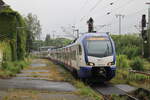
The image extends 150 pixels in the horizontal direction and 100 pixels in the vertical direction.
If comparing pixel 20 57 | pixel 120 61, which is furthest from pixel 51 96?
pixel 20 57

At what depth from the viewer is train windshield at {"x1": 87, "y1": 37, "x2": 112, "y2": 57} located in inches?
748

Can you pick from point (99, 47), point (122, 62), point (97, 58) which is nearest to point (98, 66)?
point (97, 58)

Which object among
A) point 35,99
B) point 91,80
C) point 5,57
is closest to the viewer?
point 35,99

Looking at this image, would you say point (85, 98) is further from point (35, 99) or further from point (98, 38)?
point (98, 38)

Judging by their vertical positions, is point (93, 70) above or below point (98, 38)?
below

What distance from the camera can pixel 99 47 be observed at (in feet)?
63.4

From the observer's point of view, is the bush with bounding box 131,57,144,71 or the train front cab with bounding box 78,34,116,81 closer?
the train front cab with bounding box 78,34,116,81

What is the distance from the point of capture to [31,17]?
91125 millimetres

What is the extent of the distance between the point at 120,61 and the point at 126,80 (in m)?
9.20

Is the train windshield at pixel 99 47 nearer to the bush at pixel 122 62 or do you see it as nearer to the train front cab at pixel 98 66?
the train front cab at pixel 98 66

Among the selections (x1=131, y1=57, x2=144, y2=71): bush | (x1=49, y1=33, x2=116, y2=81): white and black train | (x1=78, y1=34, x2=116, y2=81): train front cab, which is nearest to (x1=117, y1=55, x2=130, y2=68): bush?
(x1=131, y1=57, x2=144, y2=71): bush

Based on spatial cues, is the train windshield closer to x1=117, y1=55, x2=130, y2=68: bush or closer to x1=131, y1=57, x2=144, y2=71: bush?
x1=117, y1=55, x2=130, y2=68: bush

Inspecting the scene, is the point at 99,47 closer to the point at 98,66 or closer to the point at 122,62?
the point at 98,66

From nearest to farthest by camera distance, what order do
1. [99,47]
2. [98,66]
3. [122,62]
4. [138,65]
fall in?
[98,66], [99,47], [122,62], [138,65]
